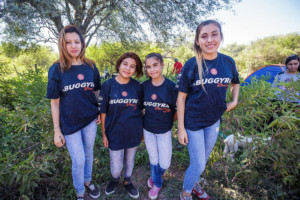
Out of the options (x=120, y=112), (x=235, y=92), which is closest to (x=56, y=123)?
(x=120, y=112)

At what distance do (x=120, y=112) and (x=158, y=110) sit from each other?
448 millimetres

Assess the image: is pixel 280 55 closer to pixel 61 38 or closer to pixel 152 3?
pixel 152 3

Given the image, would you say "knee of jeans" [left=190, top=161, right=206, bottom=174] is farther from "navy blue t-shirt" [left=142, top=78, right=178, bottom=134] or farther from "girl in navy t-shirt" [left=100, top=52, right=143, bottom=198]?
"girl in navy t-shirt" [left=100, top=52, right=143, bottom=198]

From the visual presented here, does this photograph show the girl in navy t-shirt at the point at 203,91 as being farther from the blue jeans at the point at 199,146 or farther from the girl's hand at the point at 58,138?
the girl's hand at the point at 58,138

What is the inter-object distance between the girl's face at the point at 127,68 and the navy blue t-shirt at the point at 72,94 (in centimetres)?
38

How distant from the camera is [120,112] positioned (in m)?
1.89

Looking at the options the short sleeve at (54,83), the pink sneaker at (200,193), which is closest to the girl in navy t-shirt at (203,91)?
the pink sneaker at (200,193)

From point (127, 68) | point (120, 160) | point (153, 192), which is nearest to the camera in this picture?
point (127, 68)

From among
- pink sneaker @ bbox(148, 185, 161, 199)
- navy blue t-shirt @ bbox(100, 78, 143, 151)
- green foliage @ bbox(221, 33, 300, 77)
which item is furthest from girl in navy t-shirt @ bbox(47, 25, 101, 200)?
green foliage @ bbox(221, 33, 300, 77)

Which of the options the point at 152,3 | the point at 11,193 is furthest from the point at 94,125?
the point at 152,3

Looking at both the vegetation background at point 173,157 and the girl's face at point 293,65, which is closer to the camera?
the vegetation background at point 173,157

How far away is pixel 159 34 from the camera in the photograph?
9.41m

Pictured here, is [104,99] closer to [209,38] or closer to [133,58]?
[133,58]

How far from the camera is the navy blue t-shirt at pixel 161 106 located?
1871 millimetres
